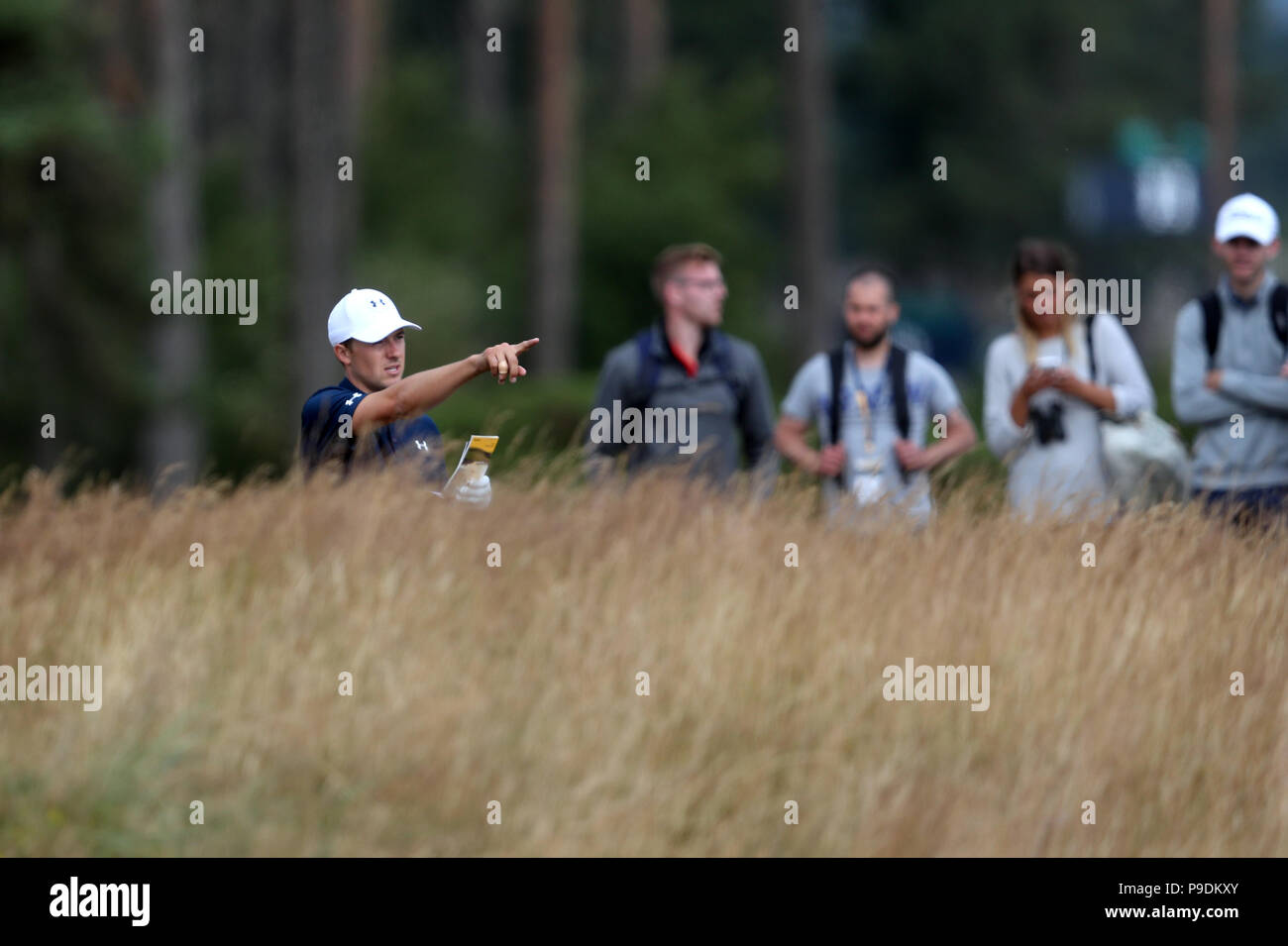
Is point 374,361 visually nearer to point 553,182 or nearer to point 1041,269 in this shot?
point 1041,269

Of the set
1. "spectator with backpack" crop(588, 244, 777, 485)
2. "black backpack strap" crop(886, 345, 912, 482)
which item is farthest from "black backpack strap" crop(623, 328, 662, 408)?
"black backpack strap" crop(886, 345, 912, 482)

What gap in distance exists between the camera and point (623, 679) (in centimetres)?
622

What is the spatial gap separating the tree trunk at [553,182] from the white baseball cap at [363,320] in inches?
908

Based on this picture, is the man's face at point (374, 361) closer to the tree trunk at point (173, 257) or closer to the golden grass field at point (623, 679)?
the golden grass field at point (623, 679)

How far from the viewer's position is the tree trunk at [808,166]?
95.8 feet

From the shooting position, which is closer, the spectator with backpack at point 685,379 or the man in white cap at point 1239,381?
the man in white cap at point 1239,381

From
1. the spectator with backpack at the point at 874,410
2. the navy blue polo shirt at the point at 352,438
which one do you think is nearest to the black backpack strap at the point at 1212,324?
the spectator with backpack at the point at 874,410

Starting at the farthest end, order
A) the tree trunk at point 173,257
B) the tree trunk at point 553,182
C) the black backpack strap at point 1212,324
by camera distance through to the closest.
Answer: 1. the tree trunk at point 553,182
2. the tree trunk at point 173,257
3. the black backpack strap at point 1212,324

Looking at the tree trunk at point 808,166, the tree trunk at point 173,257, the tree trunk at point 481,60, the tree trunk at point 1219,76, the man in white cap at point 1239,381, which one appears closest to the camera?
the man in white cap at point 1239,381

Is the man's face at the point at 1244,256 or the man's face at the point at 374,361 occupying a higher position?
the man's face at the point at 1244,256

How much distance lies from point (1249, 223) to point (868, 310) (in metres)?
1.45

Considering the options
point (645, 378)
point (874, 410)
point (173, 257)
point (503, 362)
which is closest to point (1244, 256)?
point (874, 410)

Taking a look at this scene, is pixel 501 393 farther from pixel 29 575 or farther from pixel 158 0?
pixel 29 575

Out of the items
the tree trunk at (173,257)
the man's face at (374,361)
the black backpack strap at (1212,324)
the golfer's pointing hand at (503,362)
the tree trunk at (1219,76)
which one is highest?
the tree trunk at (1219,76)
